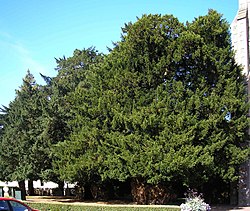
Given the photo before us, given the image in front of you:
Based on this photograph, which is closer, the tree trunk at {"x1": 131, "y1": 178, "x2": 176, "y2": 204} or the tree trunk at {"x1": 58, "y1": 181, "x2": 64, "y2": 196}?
the tree trunk at {"x1": 131, "y1": 178, "x2": 176, "y2": 204}

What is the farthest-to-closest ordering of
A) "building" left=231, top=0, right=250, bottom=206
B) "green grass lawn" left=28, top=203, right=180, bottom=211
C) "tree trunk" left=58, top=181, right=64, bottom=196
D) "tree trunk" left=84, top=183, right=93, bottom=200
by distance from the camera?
1. "tree trunk" left=58, top=181, right=64, bottom=196
2. "tree trunk" left=84, top=183, right=93, bottom=200
3. "building" left=231, top=0, right=250, bottom=206
4. "green grass lawn" left=28, top=203, right=180, bottom=211

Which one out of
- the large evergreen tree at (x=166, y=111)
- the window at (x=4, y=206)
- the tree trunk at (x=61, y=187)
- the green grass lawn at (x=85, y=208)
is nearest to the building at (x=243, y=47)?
the large evergreen tree at (x=166, y=111)

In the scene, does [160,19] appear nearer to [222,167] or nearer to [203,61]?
[203,61]

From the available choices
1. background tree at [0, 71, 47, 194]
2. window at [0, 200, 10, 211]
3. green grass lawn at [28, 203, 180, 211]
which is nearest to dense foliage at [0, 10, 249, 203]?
green grass lawn at [28, 203, 180, 211]

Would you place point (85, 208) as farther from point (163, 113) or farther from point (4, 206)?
point (163, 113)

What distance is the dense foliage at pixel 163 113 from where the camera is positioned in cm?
1638

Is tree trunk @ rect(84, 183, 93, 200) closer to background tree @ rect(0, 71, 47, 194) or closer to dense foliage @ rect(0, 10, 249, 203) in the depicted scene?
background tree @ rect(0, 71, 47, 194)

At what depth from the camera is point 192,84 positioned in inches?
747

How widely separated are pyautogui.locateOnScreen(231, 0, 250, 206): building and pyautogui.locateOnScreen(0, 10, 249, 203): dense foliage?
148 cm

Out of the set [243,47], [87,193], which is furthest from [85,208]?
[243,47]

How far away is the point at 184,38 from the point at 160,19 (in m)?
1.76

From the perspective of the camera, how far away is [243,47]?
863 inches

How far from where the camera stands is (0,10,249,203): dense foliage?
53.7 ft

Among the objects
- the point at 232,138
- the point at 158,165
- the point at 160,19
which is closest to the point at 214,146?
the point at 232,138
